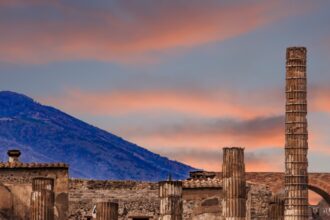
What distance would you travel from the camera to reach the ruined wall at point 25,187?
118 ft

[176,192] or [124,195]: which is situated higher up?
[124,195]

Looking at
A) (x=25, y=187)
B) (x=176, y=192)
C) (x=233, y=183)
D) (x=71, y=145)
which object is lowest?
(x=176, y=192)

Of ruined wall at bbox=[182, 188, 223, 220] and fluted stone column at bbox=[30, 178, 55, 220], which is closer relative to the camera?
fluted stone column at bbox=[30, 178, 55, 220]

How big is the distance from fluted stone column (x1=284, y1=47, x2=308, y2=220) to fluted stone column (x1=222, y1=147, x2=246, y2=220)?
1751cm

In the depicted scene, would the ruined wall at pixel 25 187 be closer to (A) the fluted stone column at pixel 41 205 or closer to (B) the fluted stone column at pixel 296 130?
(A) the fluted stone column at pixel 41 205

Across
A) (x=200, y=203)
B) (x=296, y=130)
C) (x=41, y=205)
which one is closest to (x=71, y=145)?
(x=296, y=130)

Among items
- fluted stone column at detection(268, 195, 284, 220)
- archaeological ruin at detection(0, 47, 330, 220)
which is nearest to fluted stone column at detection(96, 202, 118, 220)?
archaeological ruin at detection(0, 47, 330, 220)

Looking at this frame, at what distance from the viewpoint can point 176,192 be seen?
3152 cm

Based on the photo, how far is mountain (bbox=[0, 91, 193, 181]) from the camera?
176625 mm

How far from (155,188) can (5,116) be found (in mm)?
156262

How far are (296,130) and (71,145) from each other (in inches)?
5313

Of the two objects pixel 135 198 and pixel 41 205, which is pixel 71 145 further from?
pixel 41 205

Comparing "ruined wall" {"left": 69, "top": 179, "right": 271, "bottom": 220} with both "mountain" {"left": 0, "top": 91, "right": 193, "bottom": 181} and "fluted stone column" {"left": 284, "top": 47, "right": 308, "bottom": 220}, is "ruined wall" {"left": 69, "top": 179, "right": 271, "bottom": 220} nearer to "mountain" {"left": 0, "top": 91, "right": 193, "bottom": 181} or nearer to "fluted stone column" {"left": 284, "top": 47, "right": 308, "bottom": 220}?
"fluted stone column" {"left": 284, "top": 47, "right": 308, "bottom": 220}

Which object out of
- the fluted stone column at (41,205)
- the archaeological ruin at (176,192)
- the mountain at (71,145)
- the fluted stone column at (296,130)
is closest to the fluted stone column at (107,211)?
the archaeological ruin at (176,192)
